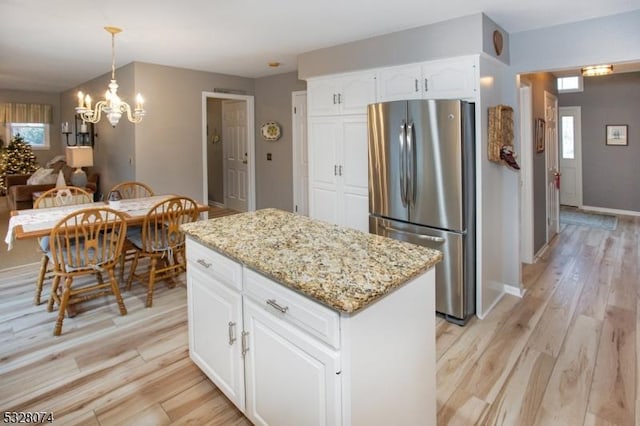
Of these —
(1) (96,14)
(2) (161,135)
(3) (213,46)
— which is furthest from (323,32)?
(2) (161,135)

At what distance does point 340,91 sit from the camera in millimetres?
3924

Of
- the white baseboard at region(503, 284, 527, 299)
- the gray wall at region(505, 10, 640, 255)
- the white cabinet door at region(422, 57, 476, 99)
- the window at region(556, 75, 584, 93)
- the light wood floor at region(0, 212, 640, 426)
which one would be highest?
the window at region(556, 75, 584, 93)

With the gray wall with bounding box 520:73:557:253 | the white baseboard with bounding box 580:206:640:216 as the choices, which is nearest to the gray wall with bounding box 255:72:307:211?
the gray wall with bounding box 520:73:557:253

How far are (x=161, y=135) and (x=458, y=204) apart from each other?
3.98 metres

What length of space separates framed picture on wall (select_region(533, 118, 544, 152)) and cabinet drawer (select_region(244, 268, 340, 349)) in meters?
3.95

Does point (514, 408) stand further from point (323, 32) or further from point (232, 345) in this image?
point (323, 32)

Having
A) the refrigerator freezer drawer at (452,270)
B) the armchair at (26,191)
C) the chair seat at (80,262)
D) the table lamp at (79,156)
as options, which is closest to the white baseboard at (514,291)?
the refrigerator freezer drawer at (452,270)

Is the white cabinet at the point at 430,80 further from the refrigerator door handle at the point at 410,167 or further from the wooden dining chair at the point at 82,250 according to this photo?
the wooden dining chair at the point at 82,250

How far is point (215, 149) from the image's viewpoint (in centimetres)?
766

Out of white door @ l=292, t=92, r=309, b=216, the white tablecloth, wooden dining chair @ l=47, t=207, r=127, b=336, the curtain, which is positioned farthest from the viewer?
the curtain

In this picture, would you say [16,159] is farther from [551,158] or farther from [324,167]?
[551,158]

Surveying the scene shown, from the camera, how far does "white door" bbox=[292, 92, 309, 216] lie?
18.2ft

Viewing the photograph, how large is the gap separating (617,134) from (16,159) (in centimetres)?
1191

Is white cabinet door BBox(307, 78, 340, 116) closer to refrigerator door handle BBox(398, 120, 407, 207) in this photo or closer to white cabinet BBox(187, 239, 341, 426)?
refrigerator door handle BBox(398, 120, 407, 207)
